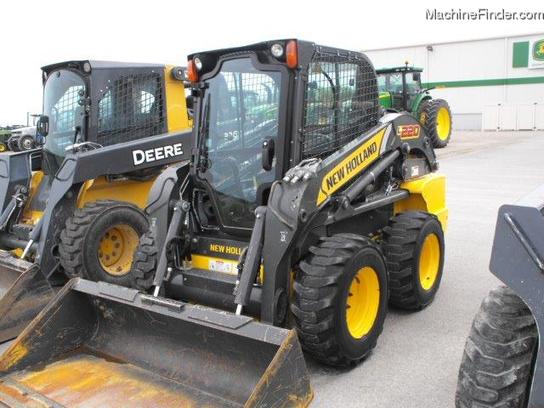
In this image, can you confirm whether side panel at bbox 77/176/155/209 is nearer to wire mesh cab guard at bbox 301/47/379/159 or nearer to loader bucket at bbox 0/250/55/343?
loader bucket at bbox 0/250/55/343

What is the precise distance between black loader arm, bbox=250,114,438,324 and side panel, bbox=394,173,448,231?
22.7 inches

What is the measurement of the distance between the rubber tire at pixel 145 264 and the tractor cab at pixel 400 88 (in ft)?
44.0

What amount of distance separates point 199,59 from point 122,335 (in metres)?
2.04

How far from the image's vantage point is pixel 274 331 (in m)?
2.92

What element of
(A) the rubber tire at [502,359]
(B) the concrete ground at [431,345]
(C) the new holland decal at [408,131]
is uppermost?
(C) the new holland decal at [408,131]

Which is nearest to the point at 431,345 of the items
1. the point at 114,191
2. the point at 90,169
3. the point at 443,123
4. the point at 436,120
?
the point at 90,169

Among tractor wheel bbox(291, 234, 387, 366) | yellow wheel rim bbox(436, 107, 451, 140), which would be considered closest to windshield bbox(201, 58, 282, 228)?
tractor wheel bbox(291, 234, 387, 366)

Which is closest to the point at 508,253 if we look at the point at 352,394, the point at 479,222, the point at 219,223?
the point at 352,394

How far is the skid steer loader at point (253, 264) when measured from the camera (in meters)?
3.20

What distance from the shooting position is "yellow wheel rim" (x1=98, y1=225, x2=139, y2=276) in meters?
5.56

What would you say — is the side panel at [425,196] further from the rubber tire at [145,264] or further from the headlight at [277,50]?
the rubber tire at [145,264]

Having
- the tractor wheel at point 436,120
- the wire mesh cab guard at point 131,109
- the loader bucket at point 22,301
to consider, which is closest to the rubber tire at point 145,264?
the loader bucket at point 22,301

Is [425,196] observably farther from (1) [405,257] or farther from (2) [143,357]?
(2) [143,357]

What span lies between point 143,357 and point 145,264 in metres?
0.80
